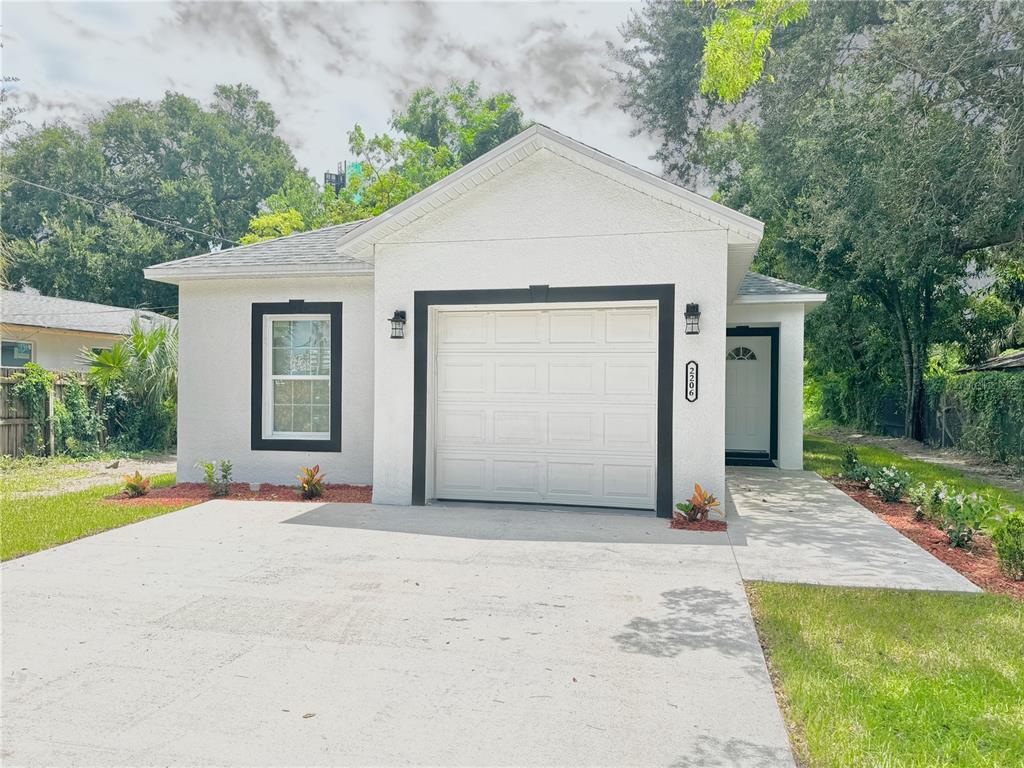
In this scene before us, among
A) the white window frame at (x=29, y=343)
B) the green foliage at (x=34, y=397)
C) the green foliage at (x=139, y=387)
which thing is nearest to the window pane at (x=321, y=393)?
the green foliage at (x=139, y=387)

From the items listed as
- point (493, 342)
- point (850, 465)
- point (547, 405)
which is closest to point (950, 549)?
point (547, 405)

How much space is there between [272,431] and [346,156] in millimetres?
29077

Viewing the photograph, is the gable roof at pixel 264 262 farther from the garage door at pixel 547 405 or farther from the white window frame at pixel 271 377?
the garage door at pixel 547 405

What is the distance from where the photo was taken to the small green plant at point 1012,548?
5828mm

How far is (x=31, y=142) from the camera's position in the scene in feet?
114

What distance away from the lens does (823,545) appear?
7008 mm

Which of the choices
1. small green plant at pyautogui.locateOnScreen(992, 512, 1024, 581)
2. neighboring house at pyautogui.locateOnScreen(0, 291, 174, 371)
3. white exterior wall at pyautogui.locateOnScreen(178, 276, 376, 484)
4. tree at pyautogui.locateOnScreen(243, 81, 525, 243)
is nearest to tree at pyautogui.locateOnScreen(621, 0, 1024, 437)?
white exterior wall at pyautogui.locateOnScreen(178, 276, 376, 484)

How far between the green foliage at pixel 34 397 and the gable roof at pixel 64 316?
4366 millimetres

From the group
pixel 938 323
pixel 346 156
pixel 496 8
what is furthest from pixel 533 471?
pixel 346 156

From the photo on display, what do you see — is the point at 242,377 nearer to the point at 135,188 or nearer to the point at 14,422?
the point at 14,422

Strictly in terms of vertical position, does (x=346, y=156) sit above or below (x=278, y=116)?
below

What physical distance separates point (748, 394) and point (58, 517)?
11.5 metres

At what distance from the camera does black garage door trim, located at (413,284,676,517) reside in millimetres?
7977

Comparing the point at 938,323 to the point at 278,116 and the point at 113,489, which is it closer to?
the point at 113,489
